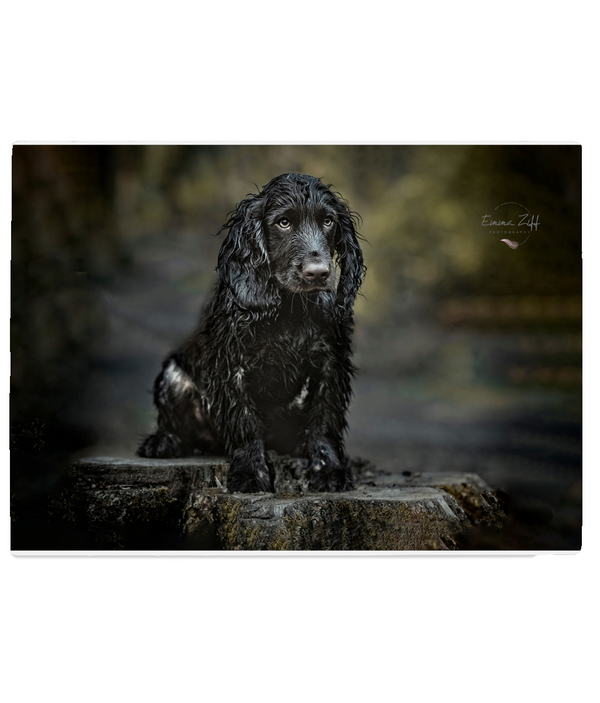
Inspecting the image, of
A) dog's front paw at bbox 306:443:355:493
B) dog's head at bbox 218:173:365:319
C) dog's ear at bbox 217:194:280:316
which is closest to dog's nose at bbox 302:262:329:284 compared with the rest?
dog's head at bbox 218:173:365:319

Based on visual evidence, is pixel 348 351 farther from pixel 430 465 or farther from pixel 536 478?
pixel 536 478

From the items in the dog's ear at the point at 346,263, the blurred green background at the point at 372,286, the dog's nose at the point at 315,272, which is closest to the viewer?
the dog's nose at the point at 315,272

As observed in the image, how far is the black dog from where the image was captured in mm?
3566

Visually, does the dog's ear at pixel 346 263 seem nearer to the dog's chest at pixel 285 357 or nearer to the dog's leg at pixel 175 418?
the dog's chest at pixel 285 357

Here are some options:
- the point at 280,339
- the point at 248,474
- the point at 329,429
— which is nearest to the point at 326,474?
the point at 329,429

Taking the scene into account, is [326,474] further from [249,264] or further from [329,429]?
[249,264]

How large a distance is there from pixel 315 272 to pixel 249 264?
423 mm

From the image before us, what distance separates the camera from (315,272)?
11.2ft

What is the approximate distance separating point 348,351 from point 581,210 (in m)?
1.73

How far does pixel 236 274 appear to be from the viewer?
3645 mm

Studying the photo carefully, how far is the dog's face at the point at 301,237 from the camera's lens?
3457 mm

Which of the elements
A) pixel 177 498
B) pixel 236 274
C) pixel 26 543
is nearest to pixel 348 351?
pixel 236 274

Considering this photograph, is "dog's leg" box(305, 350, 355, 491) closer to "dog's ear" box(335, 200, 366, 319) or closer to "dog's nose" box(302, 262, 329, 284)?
"dog's ear" box(335, 200, 366, 319)

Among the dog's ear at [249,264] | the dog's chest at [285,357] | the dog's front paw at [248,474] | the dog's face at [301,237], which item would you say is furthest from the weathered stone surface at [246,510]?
the dog's face at [301,237]
